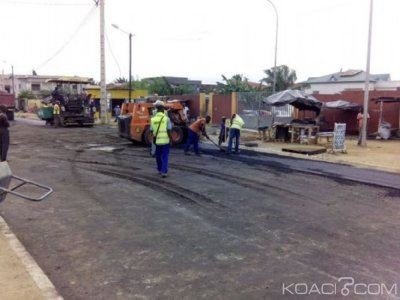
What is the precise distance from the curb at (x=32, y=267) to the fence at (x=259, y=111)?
62.4ft

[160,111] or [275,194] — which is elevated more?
[160,111]

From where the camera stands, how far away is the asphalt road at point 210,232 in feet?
15.1

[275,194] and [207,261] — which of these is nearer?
[207,261]

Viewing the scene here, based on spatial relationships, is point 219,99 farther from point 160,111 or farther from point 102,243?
point 102,243

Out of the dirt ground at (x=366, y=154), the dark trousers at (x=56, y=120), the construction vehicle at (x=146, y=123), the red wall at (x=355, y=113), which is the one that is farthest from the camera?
the dark trousers at (x=56, y=120)

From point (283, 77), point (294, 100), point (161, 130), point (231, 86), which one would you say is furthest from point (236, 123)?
point (283, 77)

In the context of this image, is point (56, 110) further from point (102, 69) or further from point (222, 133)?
point (222, 133)

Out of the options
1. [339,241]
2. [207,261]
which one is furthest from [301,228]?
[207,261]

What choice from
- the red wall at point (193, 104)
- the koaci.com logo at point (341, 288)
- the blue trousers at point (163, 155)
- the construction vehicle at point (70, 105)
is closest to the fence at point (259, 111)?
the red wall at point (193, 104)

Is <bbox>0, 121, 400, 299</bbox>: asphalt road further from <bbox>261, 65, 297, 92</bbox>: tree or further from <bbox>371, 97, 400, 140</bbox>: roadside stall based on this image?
<bbox>261, 65, 297, 92</bbox>: tree

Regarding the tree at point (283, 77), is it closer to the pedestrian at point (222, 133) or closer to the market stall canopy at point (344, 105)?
the market stall canopy at point (344, 105)

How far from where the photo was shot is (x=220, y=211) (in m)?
7.55

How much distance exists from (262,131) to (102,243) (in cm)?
1715

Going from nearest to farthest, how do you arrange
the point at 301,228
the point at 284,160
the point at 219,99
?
the point at 301,228 → the point at 284,160 → the point at 219,99
